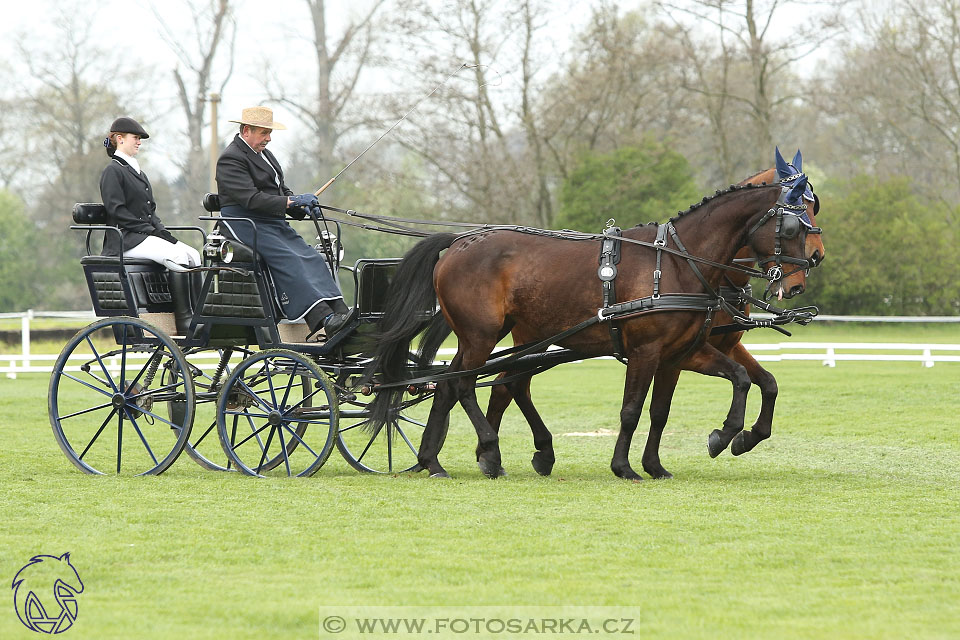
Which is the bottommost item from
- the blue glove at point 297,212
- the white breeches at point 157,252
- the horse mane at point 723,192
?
the white breeches at point 157,252

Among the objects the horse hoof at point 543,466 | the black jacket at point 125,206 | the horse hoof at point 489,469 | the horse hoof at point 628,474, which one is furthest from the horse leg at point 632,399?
the black jacket at point 125,206

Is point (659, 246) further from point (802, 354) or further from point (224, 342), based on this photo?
point (802, 354)

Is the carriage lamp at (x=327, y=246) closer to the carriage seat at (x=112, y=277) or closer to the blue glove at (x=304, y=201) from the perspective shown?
the blue glove at (x=304, y=201)

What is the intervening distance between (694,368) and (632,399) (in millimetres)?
787

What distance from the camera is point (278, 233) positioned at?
8.00m

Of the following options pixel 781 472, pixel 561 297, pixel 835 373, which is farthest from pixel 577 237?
pixel 835 373

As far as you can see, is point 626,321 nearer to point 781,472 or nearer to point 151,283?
point 781,472

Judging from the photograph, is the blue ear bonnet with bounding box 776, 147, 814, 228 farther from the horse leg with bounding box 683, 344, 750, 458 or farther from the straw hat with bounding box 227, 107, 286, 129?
the straw hat with bounding box 227, 107, 286, 129

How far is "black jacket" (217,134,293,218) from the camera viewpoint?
7.85m

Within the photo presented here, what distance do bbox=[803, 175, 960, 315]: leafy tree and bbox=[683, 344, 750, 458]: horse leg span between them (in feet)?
78.7

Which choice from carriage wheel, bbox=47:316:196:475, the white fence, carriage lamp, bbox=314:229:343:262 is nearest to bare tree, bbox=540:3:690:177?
the white fence

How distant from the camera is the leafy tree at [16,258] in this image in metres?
40.9

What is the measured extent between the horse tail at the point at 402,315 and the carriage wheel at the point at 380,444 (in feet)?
0.38

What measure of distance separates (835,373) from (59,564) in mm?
15492
